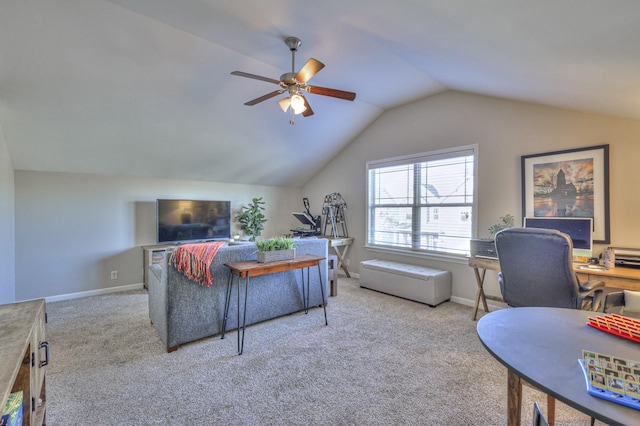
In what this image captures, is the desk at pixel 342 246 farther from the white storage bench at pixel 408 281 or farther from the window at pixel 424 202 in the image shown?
the white storage bench at pixel 408 281

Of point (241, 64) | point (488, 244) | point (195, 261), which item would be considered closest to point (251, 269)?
point (195, 261)

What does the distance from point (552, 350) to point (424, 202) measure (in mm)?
3590

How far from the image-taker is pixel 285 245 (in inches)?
119

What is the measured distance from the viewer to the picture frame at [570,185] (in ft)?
9.29

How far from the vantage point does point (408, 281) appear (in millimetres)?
4008

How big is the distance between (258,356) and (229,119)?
2998mm

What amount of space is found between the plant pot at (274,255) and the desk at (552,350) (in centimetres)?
199

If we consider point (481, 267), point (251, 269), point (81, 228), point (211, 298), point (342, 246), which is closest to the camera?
point (251, 269)

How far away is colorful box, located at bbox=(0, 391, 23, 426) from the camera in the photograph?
931 millimetres

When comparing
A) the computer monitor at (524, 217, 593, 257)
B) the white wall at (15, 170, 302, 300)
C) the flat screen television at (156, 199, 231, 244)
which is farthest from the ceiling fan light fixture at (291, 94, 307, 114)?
the white wall at (15, 170, 302, 300)

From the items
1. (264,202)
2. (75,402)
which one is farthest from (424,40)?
(264,202)

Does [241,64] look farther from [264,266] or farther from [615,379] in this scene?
[615,379]

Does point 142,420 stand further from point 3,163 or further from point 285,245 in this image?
point 3,163

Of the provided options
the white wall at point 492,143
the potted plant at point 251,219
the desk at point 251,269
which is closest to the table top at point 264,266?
the desk at point 251,269
